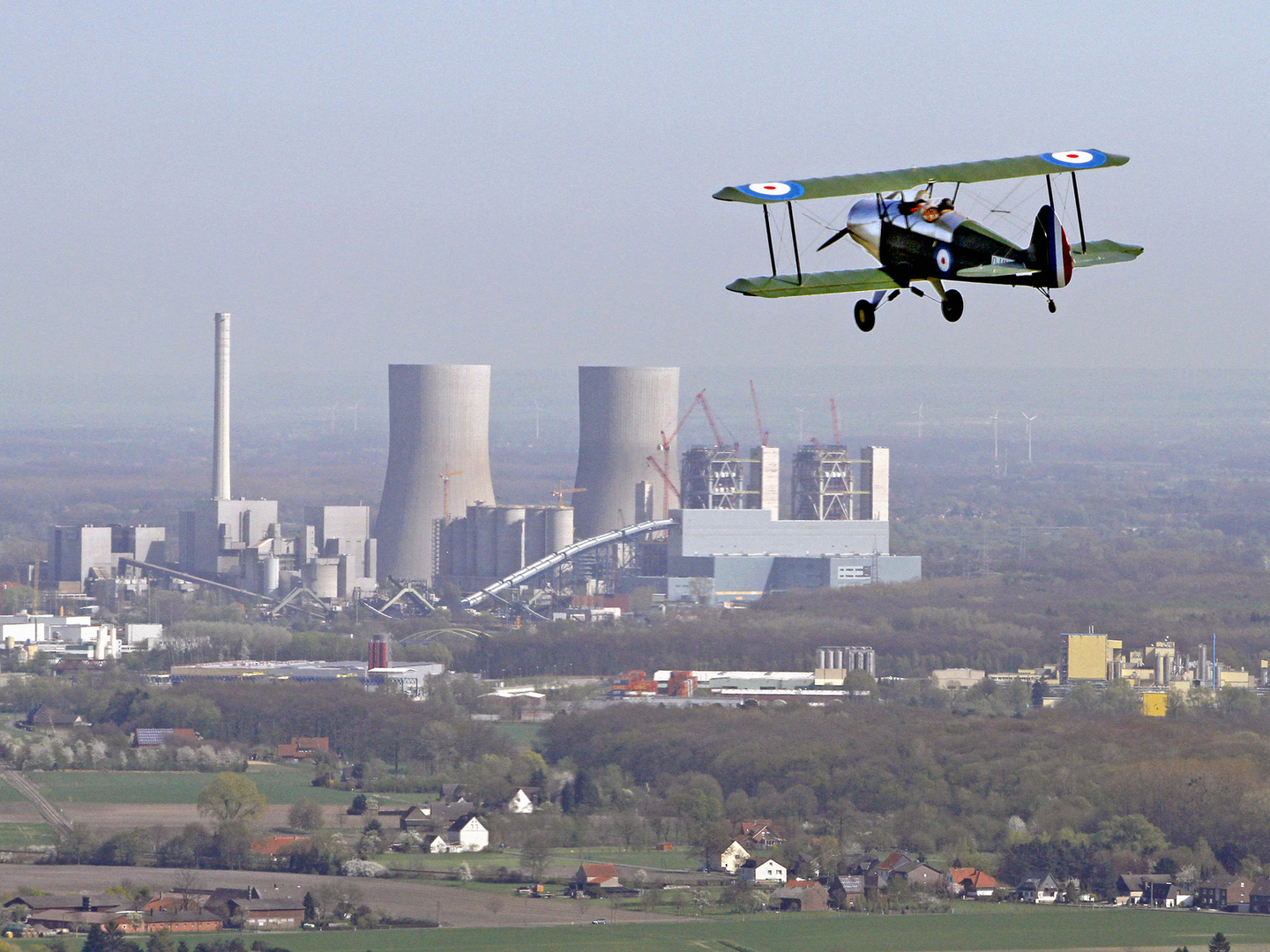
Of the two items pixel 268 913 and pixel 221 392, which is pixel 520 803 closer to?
pixel 268 913

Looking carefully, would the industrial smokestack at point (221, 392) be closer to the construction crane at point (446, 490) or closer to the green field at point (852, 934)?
the construction crane at point (446, 490)

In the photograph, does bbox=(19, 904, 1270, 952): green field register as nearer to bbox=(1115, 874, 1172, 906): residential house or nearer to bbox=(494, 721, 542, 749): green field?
bbox=(1115, 874, 1172, 906): residential house

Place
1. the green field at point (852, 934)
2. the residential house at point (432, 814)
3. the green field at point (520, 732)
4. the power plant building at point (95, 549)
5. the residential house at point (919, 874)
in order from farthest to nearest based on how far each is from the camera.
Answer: the power plant building at point (95, 549) → the green field at point (520, 732) → the residential house at point (432, 814) → the residential house at point (919, 874) → the green field at point (852, 934)

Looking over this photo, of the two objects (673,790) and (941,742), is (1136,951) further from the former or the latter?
(941,742)

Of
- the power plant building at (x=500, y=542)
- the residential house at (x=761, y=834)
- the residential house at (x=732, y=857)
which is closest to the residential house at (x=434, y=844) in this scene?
the residential house at (x=732, y=857)

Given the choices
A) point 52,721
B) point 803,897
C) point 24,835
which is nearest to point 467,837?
point 803,897

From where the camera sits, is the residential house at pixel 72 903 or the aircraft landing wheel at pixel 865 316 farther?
the residential house at pixel 72 903

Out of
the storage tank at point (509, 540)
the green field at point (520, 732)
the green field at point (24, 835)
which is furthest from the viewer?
the storage tank at point (509, 540)
